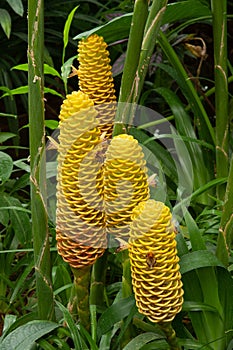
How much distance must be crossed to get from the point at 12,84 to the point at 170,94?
0.91 metres

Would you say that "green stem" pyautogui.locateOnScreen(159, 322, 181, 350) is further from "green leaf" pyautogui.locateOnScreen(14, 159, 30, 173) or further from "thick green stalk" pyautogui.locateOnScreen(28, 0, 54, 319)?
"green leaf" pyautogui.locateOnScreen(14, 159, 30, 173)

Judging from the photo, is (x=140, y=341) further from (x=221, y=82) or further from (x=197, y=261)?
(x=221, y=82)

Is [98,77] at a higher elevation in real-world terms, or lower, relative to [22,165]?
higher

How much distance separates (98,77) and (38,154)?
0.29ft

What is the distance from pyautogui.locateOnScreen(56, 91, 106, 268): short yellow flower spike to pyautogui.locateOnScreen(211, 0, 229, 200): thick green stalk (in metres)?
0.40

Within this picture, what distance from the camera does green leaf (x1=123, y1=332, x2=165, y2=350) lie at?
1.83ft

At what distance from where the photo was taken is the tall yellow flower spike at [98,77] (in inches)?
22.5

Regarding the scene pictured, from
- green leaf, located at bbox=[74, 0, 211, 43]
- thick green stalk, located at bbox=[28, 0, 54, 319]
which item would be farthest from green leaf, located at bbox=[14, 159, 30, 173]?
thick green stalk, located at bbox=[28, 0, 54, 319]

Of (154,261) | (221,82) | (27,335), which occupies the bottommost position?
(27,335)

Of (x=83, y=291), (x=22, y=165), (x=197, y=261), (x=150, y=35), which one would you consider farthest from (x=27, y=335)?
(x=22, y=165)

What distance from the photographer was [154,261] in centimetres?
48

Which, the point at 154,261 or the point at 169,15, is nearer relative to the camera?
the point at 154,261

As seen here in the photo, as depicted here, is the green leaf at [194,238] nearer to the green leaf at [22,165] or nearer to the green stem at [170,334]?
the green stem at [170,334]

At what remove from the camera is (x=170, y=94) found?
105cm
